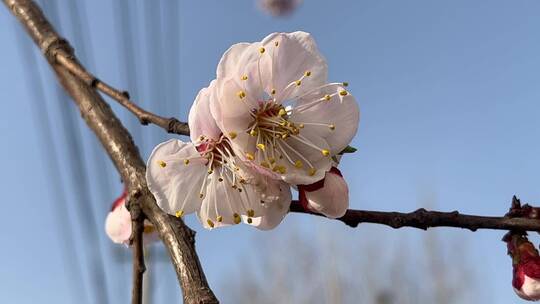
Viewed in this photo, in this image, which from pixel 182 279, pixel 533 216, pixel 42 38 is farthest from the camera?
pixel 42 38

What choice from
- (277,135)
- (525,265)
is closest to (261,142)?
(277,135)

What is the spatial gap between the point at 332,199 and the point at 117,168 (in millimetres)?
313

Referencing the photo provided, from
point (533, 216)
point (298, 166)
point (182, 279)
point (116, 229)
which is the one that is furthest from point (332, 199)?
point (116, 229)

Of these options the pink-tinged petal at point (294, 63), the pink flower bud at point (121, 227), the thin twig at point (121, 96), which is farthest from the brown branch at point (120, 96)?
the pink flower bud at point (121, 227)

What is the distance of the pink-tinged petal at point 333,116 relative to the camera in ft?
1.95

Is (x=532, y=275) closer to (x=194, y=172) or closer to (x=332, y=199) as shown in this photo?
(x=332, y=199)

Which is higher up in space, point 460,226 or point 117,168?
point 117,168

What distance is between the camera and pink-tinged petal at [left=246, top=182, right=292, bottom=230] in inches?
22.9

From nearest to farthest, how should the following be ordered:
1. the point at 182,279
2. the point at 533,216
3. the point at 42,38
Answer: the point at 182,279 < the point at 533,216 < the point at 42,38

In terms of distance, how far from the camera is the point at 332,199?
56 centimetres

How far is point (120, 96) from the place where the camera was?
78cm

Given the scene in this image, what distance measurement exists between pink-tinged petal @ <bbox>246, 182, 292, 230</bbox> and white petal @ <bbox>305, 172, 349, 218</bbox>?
0.08 feet

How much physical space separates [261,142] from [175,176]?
0.09 meters

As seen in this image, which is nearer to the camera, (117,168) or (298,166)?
(298,166)
